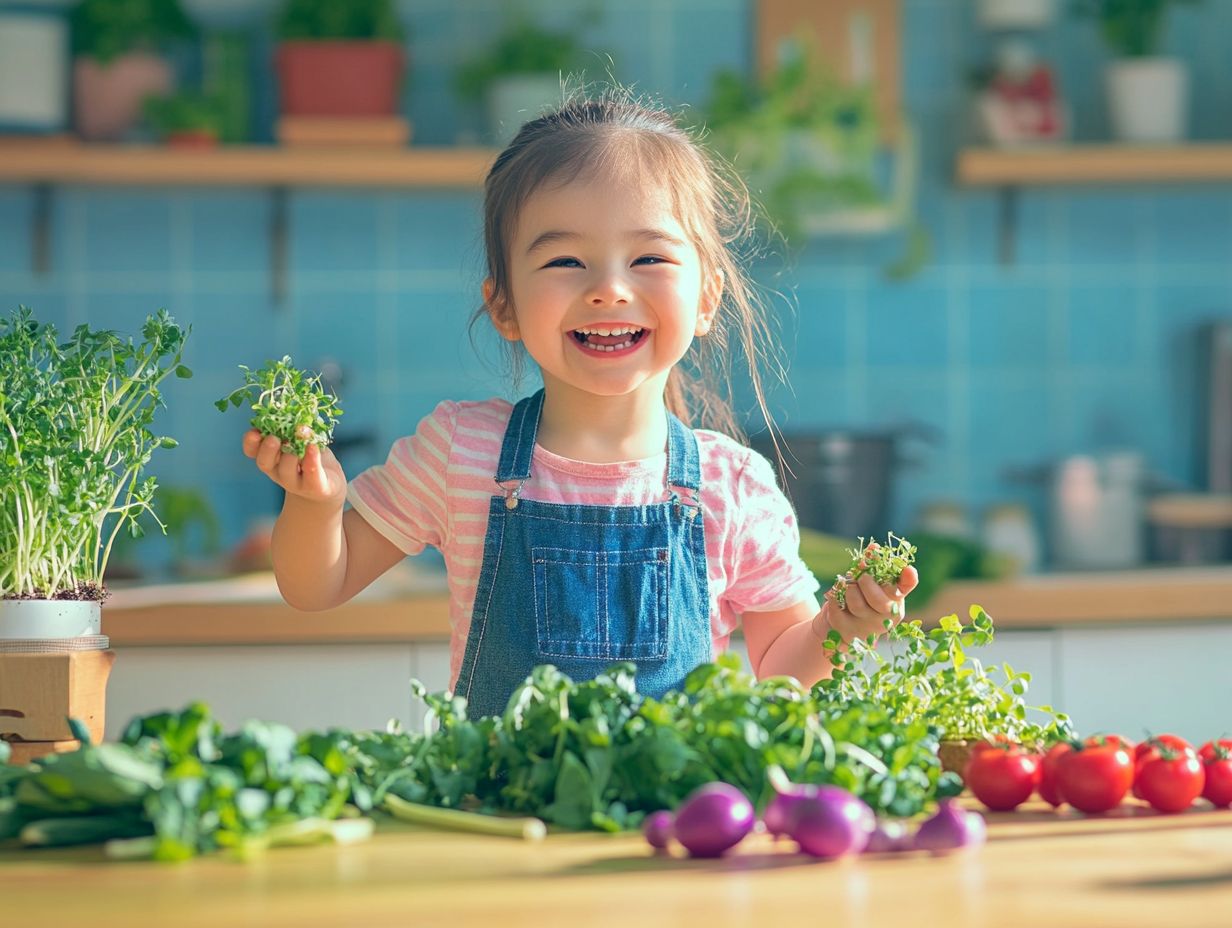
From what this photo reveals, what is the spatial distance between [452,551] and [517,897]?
0.69 meters

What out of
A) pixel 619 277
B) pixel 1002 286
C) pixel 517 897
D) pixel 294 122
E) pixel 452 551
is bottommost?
pixel 517 897

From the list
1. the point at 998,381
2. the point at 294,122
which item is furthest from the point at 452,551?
the point at 998,381

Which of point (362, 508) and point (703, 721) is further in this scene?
point (362, 508)

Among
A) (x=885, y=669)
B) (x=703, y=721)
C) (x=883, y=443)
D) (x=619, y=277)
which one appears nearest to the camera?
(x=703, y=721)

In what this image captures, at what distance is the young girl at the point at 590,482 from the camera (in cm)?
133

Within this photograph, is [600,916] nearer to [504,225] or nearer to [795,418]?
[504,225]

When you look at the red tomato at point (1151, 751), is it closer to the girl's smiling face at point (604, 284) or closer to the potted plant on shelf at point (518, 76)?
the girl's smiling face at point (604, 284)

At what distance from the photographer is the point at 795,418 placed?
126 inches

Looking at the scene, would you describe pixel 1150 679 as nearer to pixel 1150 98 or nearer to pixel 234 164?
pixel 1150 98

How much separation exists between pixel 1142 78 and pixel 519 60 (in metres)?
1.21

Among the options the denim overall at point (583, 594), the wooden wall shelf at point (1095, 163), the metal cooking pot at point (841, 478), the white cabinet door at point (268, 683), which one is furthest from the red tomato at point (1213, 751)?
the wooden wall shelf at point (1095, 163)

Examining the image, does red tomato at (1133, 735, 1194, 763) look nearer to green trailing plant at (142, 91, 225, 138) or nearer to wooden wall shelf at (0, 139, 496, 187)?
wooden wall shelf at (0, 139, 496, 187)

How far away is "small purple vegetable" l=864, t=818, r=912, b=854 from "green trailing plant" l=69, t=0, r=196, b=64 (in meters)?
2.62

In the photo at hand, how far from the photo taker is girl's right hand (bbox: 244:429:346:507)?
106cm
